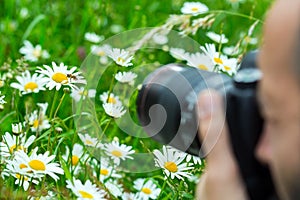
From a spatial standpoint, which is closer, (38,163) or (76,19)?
(38,163)

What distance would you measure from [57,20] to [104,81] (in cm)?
36

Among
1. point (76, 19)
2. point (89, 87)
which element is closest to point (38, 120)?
point (89, 87)

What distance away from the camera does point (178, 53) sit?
6.41 feet

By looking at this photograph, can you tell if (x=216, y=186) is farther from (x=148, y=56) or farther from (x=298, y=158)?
(x=148, y=56)

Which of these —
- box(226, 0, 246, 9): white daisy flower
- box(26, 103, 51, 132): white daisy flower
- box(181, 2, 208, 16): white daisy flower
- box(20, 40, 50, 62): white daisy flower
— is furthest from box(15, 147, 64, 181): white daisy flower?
box(226, 0, 246, 9): white daisy flower

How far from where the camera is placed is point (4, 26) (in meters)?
2.25

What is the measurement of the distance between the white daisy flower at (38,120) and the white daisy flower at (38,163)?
Result: 108mm

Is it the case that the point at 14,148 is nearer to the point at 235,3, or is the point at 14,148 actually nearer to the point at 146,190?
the point at 146,190

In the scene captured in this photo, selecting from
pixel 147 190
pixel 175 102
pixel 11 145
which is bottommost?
pixel 147 190

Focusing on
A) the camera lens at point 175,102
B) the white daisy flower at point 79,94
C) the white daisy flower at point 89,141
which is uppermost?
the camera lens at point 175,102

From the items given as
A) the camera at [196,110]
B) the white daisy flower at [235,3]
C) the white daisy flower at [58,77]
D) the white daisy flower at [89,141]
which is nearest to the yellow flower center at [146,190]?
the white daisy flower at [89,141]

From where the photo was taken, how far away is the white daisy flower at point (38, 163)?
1.32m

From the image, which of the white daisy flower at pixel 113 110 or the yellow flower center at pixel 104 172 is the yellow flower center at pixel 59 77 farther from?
the yellow flower center at pixel 104 172

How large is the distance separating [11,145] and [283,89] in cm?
68
